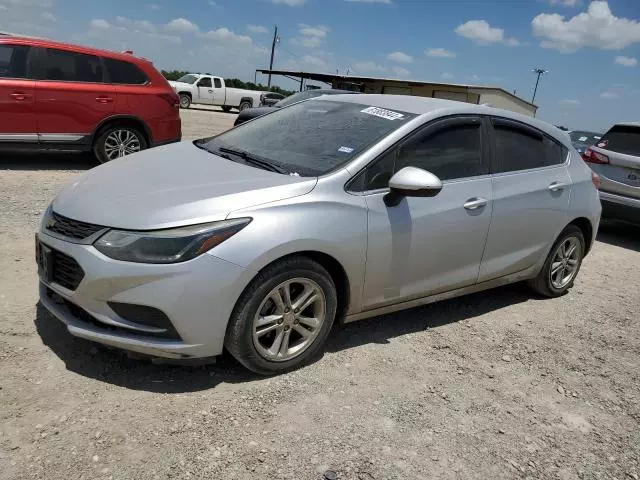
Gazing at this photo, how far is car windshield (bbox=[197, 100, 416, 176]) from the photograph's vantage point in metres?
3.59

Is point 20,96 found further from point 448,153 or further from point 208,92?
point 208,92

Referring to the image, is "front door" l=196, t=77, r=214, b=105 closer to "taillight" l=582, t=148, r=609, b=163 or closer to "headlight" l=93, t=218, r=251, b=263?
"taillight" l=582, t=148, r=609, b=163

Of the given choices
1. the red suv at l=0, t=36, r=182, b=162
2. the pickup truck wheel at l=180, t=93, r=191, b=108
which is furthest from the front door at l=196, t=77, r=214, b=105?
the red suv at l=0, t=36, r=182, b=162

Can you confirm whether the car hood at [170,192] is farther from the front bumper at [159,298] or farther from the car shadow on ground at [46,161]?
the car shadow on ground at [46,161]

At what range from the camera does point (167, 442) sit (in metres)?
2.64

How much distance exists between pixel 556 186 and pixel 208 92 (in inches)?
1075

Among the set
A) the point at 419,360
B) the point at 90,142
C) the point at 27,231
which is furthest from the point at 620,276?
the point at 90,142

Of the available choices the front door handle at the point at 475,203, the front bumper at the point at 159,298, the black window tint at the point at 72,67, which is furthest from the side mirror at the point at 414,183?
the black window tint at the point at 72,67

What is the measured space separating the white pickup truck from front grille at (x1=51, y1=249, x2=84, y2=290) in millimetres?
26609

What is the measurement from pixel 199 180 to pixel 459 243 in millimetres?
1804

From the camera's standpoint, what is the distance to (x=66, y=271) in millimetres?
3004

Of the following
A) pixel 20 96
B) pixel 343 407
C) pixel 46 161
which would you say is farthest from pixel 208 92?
pixel 343 407

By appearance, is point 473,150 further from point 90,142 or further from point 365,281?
point 90,142

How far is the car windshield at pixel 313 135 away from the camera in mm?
3588
